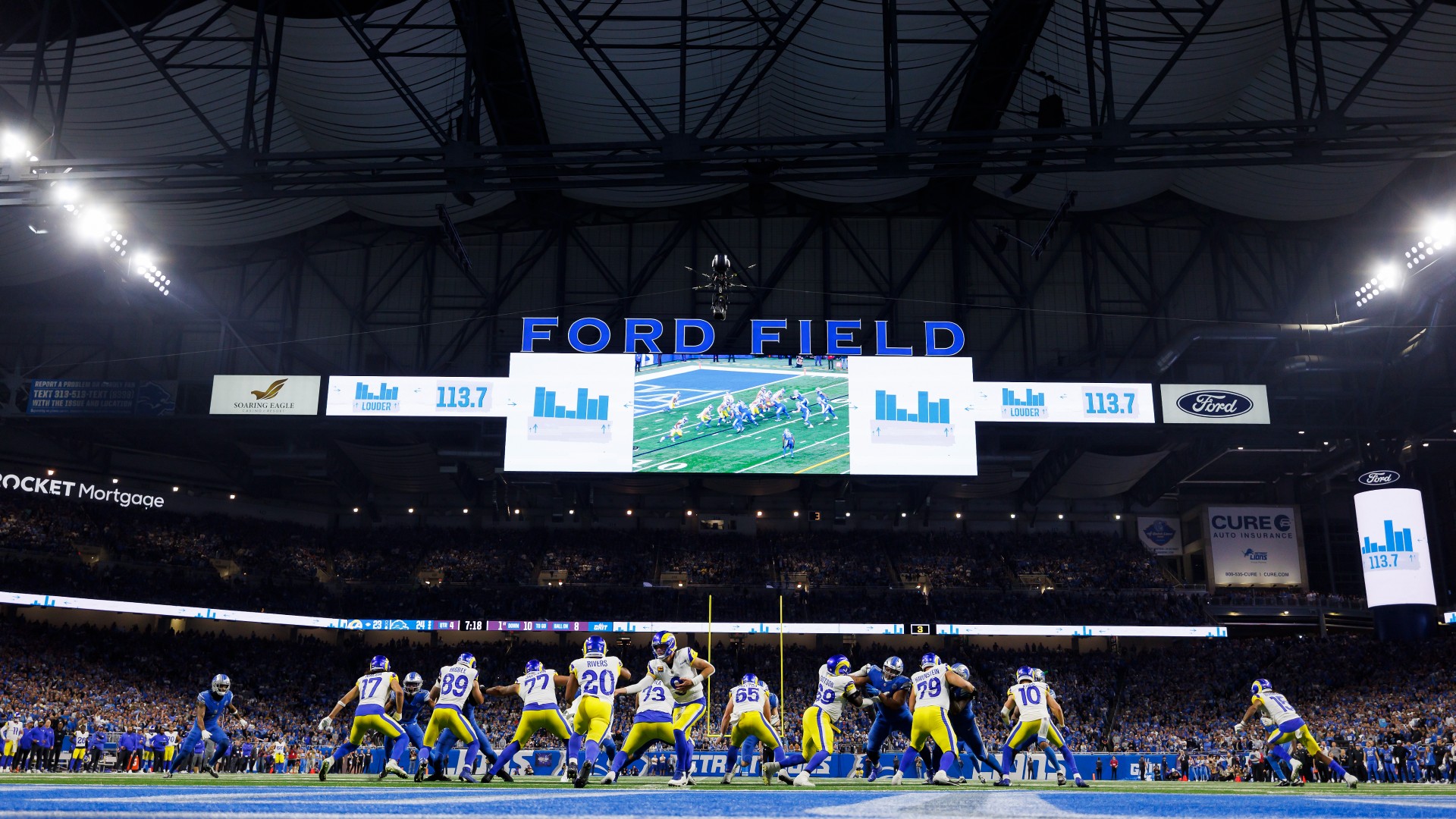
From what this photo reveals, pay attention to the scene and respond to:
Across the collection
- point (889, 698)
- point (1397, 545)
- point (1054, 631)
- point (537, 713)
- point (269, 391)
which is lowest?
point (537, 713)

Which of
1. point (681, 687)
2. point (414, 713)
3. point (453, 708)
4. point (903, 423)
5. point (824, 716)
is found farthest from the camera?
point (903, 423)

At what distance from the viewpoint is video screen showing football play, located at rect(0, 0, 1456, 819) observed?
911 inches

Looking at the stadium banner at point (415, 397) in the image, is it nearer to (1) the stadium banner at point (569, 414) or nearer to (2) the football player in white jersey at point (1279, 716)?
(1) the stadium banner at point (569, 414)

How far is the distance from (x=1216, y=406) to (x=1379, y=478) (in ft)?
28.3

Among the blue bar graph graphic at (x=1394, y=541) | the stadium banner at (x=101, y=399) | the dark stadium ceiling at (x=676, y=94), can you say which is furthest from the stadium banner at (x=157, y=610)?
the blue bar graph graphic at (x=1394, y=541)

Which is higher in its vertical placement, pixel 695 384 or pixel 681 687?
pixel 695 384

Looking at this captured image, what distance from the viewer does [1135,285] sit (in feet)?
158

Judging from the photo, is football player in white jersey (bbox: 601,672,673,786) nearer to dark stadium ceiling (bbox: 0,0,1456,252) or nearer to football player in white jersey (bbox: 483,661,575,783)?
football player in white jersey (bbox: 483,661,575,783)

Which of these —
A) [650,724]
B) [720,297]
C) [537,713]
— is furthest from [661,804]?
[720,297]

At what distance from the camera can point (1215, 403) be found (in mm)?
40906

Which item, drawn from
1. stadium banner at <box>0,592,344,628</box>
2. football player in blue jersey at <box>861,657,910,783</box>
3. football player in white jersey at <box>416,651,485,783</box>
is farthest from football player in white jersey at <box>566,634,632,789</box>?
stadium banner at <box>0,592,344,628</box>

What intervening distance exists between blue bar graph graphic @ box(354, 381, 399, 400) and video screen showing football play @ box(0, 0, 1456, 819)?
0.22 m

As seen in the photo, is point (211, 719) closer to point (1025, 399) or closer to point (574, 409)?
point (574, 409)

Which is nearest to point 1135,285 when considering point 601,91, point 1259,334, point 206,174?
point 1259,334
